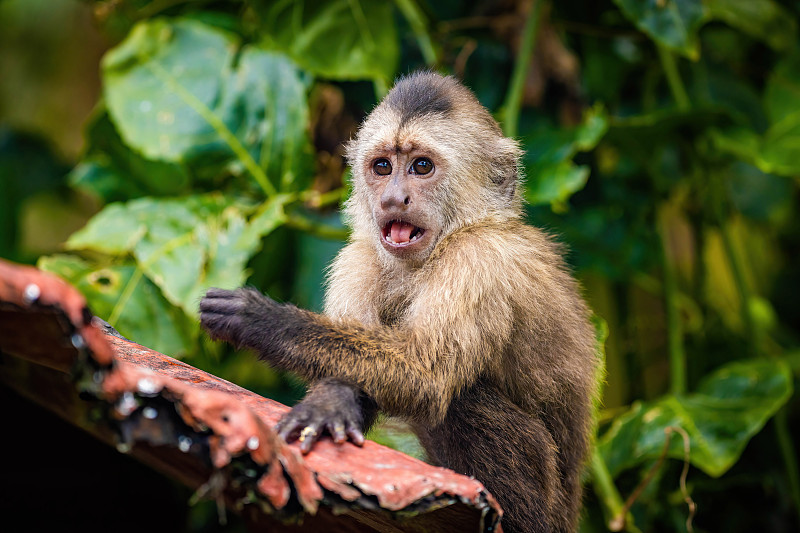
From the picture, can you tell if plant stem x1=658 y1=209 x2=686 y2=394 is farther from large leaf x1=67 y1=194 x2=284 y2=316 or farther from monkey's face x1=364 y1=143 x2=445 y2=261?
large leaf x1=67 y1=194 x2=284 y2=316

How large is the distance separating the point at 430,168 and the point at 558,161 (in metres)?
0.96

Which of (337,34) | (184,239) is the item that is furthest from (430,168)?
(337,34)

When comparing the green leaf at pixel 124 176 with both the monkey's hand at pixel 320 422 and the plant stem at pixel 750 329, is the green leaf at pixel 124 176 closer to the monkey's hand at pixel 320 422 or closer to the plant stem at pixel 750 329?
the monkey's hand at pixel 320 422

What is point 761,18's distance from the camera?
4.33 meters

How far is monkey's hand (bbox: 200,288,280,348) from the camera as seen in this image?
2.33 m

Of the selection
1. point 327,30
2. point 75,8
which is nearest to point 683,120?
point 327,30

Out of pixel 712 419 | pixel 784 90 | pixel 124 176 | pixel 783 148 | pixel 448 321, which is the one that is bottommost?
pixel 712 419

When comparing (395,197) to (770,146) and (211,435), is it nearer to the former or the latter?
(211,435)

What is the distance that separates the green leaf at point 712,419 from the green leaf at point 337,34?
2165 mm

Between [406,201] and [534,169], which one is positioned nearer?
[406,201]

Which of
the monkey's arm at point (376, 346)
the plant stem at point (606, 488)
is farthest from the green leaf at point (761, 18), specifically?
the monkey's arm at point (376, 346)

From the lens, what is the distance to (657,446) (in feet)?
11.5

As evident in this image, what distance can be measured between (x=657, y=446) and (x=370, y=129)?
192 centimetres

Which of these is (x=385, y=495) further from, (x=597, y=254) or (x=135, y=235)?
(x=597, y=254)
